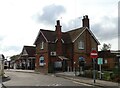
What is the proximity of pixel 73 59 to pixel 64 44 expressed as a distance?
388cm

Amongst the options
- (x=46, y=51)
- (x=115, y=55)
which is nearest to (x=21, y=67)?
(x=46, y=51)

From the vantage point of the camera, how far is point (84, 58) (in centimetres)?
5484

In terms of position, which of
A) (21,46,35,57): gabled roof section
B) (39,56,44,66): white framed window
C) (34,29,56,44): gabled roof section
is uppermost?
(34,29,56,44): gabled roof section

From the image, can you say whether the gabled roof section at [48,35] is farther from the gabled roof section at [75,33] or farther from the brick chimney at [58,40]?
the gabled roof section at [75,33]

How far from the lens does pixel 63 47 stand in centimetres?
5516

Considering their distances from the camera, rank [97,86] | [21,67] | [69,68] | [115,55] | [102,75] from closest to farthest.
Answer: [97,86] → [102,75] → [69,68] → [115,55] → [21,67]

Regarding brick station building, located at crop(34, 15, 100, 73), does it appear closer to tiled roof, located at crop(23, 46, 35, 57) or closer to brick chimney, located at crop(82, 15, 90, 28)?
brick chimney, located at crop(82, 15, 90, 28)

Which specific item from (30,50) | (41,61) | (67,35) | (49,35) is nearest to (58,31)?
(49,35)

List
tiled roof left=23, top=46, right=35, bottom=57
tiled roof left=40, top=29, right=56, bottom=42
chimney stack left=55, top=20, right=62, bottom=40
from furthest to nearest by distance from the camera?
tiled roof left=23, top=46, right=35, bottom=57 < chimney stack left=55, top=20, right=62, bottom=40 < tiled roof left=40, top=29, right=56, bottom=42

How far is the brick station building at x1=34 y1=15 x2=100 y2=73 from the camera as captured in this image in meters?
52.8

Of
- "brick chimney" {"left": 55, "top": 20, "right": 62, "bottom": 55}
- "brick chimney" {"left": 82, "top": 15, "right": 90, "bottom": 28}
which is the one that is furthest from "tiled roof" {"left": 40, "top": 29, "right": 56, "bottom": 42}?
"brick chimney" {"left": 82, "top": 15, "right": 90, "bottom": 28}

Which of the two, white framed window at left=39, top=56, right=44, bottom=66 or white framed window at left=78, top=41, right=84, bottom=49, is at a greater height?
white framed window at left=78, top=41, right=84, bottom=49

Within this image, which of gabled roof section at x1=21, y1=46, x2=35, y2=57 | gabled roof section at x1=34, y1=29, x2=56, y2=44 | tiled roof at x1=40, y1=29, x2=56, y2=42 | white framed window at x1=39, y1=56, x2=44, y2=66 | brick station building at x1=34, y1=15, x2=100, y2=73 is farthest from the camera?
gabled roof section at x1=21, y1=46, x2=35, y2=57

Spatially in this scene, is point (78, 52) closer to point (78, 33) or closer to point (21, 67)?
point (78, 33)
